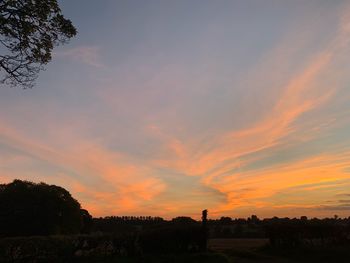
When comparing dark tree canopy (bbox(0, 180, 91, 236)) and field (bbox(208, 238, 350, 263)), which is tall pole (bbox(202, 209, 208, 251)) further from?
dark tree canopy (bbox(0, 180, 91, 236))

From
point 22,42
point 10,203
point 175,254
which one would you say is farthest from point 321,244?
point 10,203

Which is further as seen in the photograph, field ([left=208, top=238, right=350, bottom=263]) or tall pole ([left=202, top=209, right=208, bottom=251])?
tall pole ([left=202, top=209, right=208, bottom=251])

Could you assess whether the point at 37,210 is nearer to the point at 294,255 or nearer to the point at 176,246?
the point at 176,246

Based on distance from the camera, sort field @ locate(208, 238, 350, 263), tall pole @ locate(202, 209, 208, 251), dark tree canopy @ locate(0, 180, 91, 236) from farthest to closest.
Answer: dark tree canopy @ locate(0, 180, 91, 236), tall pole @ locate(202, 209, 208, 251), field @ locate(208, 238, 350, 263)

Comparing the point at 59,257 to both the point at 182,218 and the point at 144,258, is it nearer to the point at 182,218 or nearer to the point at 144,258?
the point at 144,258

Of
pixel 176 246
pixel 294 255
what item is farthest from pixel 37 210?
pixel 294 255

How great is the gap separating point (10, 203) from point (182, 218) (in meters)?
20.0

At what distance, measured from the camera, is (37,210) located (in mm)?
42812

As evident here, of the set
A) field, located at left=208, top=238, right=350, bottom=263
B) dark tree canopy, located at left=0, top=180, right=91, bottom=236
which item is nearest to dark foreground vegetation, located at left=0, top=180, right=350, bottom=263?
field, located at left=208, top=238, right=350, bottom=263

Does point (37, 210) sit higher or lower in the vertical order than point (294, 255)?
higher

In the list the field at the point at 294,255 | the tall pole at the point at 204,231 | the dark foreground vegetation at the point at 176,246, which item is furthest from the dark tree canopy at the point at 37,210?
the field at the point at 294,255

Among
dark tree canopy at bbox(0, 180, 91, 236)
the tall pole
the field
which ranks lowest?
the field

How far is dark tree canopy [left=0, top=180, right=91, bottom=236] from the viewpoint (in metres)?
42.1

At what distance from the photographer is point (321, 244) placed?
91.1ft
